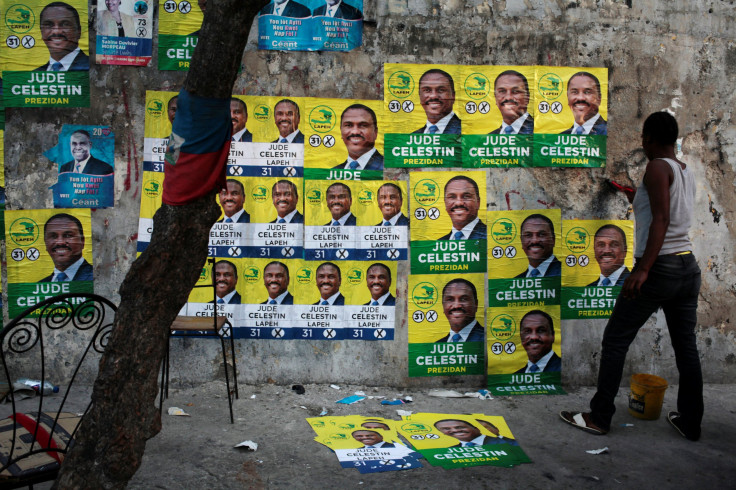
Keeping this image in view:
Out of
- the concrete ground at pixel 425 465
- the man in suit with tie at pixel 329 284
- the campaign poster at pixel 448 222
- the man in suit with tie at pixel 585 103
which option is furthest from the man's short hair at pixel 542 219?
the man in suit with tie at pixel 329 284

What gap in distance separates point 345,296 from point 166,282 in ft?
7.47

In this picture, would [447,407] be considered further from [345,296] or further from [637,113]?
[637,113]

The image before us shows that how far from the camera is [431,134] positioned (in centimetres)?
481

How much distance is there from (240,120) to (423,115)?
1456 millimetres

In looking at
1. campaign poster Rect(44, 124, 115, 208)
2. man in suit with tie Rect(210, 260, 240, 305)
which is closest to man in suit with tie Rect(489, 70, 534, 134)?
man in suit with tie Rect(210, 260, 240, 305)

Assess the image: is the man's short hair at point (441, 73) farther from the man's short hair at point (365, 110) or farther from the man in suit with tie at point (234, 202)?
the man in suit with tie at point (234, 202)

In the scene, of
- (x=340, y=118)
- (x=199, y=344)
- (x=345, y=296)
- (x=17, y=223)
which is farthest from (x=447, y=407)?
(x=17, y=223)

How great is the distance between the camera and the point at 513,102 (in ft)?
16.0

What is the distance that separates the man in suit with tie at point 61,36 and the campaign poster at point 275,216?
162cm

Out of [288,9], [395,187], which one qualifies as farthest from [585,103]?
[288,9]

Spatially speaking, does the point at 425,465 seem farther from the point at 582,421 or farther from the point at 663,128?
the point at 663,128

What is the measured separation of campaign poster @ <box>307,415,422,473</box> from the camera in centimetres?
362

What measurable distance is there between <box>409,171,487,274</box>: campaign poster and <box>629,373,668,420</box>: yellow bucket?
→ 145 cm

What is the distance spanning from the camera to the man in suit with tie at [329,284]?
480cm
